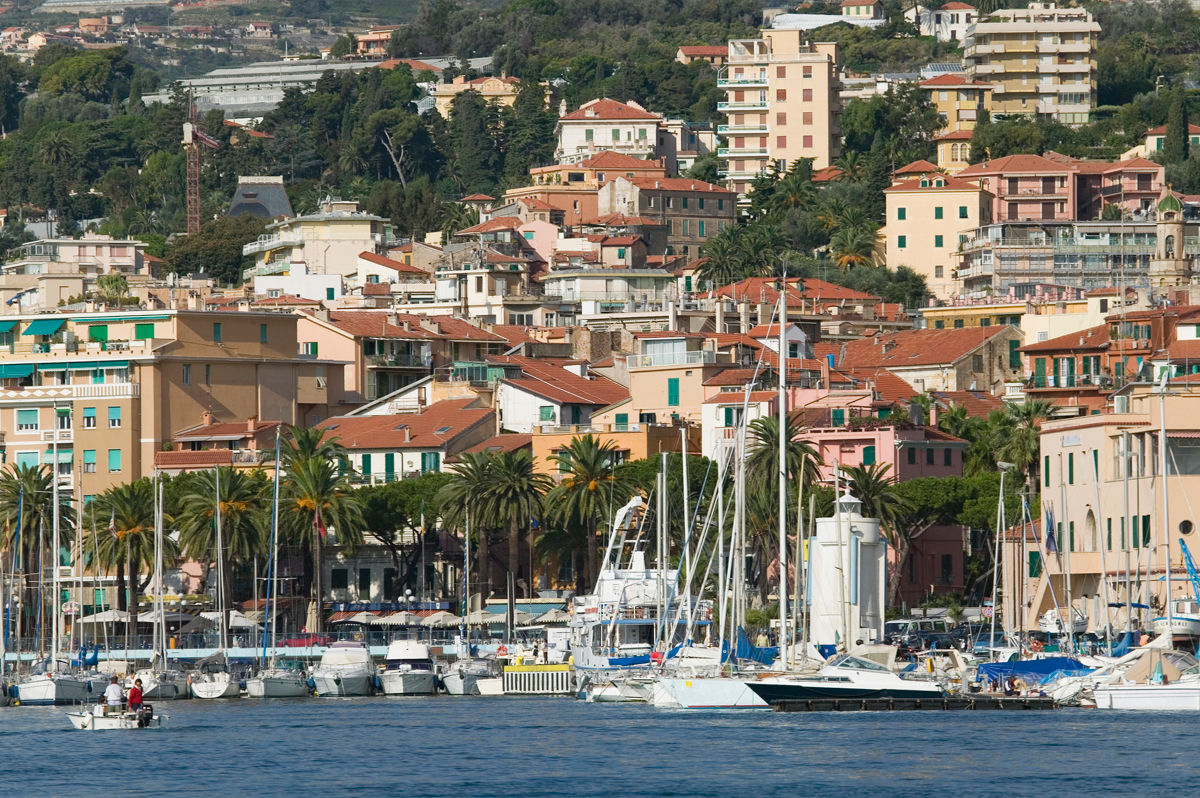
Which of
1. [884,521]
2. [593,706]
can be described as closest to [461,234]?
[884,521]

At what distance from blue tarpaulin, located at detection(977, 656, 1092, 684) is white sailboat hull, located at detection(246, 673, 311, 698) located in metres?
26.0

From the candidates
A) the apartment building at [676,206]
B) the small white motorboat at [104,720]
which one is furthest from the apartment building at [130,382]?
the apartment building at [676,206]

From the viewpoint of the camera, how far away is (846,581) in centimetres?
8431

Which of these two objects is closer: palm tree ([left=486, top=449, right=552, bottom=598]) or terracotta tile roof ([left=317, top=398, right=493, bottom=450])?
palm tree ([left=486, top=449, right=552, bottom=598])

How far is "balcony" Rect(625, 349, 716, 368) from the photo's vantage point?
126125 millimetres

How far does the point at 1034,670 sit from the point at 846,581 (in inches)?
263

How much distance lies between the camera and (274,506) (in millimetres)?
102375

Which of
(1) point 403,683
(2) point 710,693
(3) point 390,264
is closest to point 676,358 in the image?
(1) point 403,683

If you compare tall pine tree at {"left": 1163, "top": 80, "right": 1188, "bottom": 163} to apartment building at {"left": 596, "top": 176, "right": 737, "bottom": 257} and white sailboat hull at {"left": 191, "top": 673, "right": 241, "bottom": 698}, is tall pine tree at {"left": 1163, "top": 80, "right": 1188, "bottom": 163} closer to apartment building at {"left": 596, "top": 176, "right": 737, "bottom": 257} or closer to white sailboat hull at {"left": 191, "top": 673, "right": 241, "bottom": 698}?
apartment building at {"left": 596, "top": 176, "right": 737, "bottom": 257}

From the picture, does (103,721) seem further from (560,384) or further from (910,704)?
(560,384)

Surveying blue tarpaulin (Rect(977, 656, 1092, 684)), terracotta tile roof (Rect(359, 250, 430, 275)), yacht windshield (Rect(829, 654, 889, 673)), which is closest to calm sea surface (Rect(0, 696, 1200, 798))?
yacht windshield (Rect(829, 654, 889, 673))

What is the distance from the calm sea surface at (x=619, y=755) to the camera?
63.1 m

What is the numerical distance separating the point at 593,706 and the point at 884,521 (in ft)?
78.3

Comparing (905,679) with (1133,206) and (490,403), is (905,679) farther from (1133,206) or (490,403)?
(1133,206)
